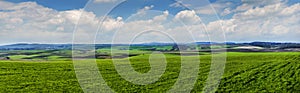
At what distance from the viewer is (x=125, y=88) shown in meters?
21.1

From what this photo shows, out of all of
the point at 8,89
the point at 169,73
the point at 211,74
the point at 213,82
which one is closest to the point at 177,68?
the point at 169,73

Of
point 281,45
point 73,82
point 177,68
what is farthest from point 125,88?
point 281,45

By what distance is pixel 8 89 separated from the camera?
21.1 m

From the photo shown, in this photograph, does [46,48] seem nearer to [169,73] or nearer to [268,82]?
[169,73]

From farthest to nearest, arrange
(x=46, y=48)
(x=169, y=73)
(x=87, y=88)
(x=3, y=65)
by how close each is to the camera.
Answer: (x=46, y=48) < (x=3, y=65) < (x=169, y=73) < (x=87, y=88)

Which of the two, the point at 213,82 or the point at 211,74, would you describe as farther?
the point at 211,74

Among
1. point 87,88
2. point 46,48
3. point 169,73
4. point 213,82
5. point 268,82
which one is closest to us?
point 87,88

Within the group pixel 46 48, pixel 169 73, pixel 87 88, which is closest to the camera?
pixel 87 88

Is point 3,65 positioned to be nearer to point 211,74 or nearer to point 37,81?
point 37,81

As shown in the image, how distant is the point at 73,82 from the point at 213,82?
359 inches

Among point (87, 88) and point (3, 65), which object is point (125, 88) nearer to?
point (87, 88)

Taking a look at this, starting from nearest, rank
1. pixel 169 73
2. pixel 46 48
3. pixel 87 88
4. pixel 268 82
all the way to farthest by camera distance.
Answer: pixel 87 88 → pixel 268 82 → pixel 169 73 → pixel 46 48

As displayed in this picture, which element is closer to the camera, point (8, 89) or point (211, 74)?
point (8, 89)

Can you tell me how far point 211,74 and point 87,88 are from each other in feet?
30.1
